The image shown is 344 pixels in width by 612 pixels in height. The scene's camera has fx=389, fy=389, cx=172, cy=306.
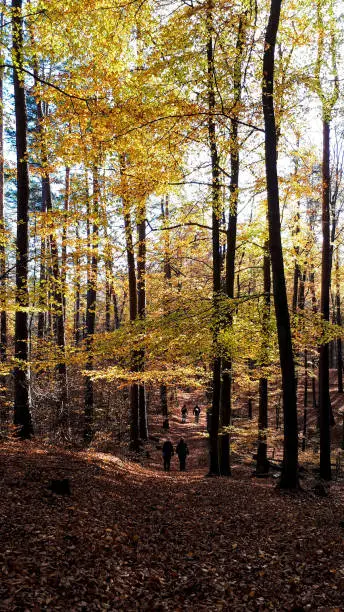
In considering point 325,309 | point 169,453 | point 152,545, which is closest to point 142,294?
point 169,453

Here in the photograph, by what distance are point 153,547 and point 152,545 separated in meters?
0.07

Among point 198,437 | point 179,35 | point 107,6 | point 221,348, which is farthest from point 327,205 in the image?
point 198,437

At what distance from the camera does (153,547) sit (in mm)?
6648

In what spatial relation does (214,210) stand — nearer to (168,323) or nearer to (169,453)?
(168,323)

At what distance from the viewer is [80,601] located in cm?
468

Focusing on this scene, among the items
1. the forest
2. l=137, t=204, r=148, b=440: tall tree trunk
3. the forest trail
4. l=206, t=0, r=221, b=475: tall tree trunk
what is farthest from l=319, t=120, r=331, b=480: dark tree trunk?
l=137, t=204, r=148, b=440: tall tree trunk

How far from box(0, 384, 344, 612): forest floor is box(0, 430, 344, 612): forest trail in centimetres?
2

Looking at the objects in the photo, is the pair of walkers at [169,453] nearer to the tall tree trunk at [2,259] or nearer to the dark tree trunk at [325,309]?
the dark tree trunk at [325,309]

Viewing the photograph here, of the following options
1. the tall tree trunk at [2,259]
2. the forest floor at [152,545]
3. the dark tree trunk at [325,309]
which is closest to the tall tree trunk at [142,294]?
the tall tree trunk at [2,259]

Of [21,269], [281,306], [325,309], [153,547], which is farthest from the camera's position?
[325,309]

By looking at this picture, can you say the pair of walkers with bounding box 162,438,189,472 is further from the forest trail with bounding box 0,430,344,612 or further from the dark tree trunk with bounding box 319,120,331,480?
the dark tree trunk with bounding box 319,120,331,480

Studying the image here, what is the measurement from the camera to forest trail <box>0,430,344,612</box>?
5.04 metres

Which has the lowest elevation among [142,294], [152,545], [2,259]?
[152,545]

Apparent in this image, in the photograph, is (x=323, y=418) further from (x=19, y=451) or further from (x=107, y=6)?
(x=107, y=6)
